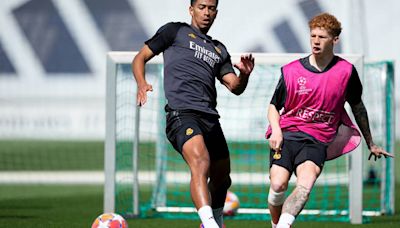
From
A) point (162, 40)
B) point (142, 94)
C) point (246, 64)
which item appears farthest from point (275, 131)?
point (162, 40)

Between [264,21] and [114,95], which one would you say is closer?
[114,95]

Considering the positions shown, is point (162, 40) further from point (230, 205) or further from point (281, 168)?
point (230, 205)

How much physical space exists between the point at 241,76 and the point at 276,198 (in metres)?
0.98

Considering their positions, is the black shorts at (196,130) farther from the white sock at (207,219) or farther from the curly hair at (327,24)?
the curly hair at (327,24)

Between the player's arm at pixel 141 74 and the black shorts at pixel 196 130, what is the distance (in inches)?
15.0

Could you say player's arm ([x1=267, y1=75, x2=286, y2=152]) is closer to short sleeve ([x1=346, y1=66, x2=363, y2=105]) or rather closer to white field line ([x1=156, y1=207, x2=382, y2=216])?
short sleeve ([x1=346, y1=66, x2=363, y2=105])

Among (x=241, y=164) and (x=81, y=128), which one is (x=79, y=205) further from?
(x=81, y=128)

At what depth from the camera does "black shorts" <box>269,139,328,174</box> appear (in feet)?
24.3

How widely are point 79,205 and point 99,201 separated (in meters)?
0.68

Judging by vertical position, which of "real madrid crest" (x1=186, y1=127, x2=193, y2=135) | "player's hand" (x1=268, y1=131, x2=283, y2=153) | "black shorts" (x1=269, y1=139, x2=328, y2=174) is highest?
"real madrid crest" (x1=186, y1=127, x2=193, y2=135)

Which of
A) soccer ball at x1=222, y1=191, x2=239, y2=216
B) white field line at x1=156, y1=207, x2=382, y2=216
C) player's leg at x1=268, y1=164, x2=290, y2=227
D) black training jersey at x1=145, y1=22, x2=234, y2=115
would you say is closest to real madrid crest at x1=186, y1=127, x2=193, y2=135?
black training jersey at x1=145, y1=22, x2=234, y2=115

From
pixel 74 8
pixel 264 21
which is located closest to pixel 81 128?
pixel 74 8

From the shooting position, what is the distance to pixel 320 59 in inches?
299

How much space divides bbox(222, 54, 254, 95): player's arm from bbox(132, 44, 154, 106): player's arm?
0.63 metres
